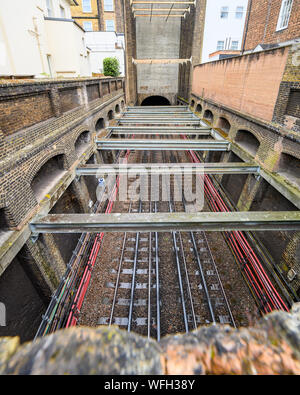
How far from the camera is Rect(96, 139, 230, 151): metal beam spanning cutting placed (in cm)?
939

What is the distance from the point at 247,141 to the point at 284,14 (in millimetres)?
8419

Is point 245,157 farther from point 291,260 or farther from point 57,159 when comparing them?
point 57,159

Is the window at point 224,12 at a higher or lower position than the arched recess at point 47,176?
higher

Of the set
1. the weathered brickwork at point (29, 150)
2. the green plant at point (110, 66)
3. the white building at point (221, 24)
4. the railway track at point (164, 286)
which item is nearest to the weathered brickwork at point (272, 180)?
the railway track at point (164, 286)

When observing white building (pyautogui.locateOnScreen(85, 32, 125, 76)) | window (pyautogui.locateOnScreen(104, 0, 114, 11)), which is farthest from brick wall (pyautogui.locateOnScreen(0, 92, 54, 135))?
window (pyautogui.locateOnScreen(104, 0, 114, 11))

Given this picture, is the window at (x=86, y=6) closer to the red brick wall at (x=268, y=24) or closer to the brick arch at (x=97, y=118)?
the red brick wall at (x=268, y=24)

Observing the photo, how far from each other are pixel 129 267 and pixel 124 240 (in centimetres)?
132

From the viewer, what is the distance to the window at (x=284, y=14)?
11.3 metres

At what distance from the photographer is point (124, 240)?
8.62 m

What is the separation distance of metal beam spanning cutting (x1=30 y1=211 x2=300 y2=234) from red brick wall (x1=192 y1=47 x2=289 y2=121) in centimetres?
480

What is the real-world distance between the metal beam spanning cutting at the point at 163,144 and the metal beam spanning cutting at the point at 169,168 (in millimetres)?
1969

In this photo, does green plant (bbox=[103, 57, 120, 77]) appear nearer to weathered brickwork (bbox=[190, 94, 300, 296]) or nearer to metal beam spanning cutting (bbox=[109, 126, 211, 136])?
metal beam spanning cutting (bbox=[109, 126, 211, 136])

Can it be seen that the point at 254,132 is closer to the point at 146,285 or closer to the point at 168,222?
the point at 168,222

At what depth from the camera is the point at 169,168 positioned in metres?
7.41
